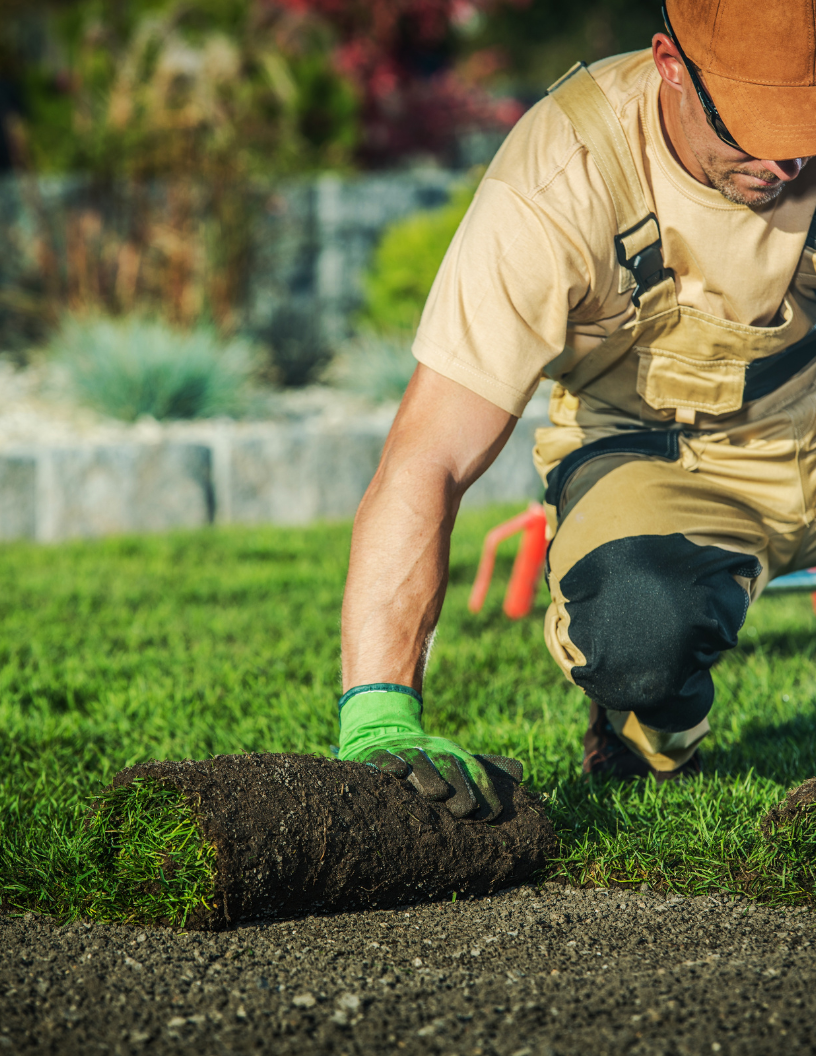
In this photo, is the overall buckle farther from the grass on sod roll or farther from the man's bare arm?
the grass on sod roll

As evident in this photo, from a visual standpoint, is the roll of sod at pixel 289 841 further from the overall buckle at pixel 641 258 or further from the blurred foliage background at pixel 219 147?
the blurred foliage background at pixel 219 147

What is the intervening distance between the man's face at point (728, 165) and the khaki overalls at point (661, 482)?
13 centimetres

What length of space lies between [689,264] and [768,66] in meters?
0.39

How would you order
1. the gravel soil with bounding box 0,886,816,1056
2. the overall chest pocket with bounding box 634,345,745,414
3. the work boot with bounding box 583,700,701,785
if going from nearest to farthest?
the gravel soil with bounding box 0,886,816,1056, the overall chest pocket with bounding box 634,345,745,414, the work boot with bounding box 583,700,701,785

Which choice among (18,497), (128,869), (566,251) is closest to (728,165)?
(566,251)

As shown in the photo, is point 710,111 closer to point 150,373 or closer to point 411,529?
point 411,529

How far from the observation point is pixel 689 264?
7.61 ft

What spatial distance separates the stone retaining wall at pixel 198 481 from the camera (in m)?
5.65

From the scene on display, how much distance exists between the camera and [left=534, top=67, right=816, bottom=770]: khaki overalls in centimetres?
228

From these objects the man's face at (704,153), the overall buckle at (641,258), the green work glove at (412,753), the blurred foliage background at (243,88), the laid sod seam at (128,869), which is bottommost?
the laid sod seam at (128,869)

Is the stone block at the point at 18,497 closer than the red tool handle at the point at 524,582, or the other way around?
the red tool handle at the point at 524,582

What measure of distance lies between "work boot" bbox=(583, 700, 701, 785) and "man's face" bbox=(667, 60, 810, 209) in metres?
1.19

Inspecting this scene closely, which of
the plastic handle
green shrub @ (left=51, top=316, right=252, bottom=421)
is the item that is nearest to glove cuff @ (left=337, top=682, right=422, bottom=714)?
the plastic handle

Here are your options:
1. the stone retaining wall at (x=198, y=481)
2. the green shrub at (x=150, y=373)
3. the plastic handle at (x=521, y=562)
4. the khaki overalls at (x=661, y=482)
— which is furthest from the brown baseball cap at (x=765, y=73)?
the green shrub at (x=150, y=373)
